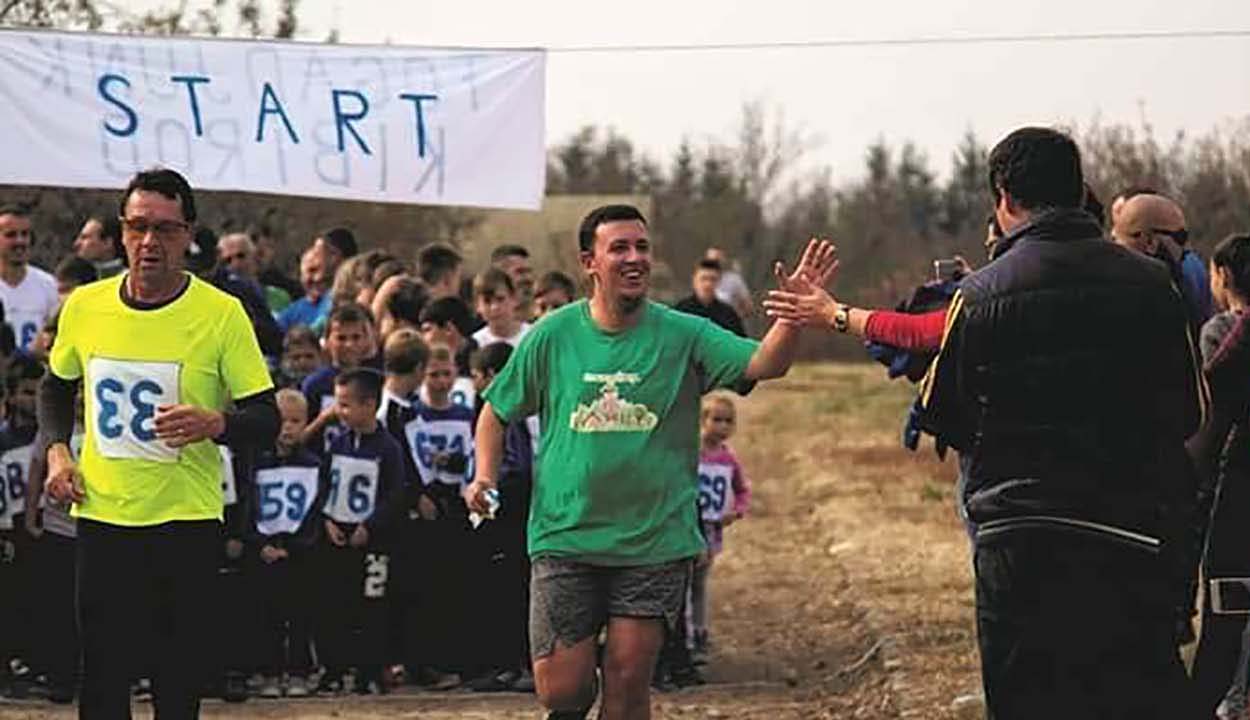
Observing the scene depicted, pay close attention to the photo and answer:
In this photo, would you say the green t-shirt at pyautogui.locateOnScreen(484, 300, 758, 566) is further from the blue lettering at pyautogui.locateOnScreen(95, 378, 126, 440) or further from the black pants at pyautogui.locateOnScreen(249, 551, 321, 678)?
the black pants at pyautogui.locateOnScreen(249, 551, 321, 678)

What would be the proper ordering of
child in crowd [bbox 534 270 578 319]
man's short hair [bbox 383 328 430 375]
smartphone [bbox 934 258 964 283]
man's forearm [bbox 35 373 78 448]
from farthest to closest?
child in crowd [bbox 534 270 578 319] → man's short hair [bbox 383 328 430 375] → man's forearm [bbox 35 373 78 448] → smartphone [bbox 934 258 964 283]

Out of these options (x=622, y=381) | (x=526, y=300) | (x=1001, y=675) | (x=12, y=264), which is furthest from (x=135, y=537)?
(x=526, y=300)

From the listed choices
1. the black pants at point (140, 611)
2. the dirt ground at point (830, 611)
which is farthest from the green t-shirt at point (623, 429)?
the dirt ground at point (830, 611)

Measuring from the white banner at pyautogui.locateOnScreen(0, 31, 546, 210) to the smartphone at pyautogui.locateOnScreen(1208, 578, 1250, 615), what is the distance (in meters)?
5.70

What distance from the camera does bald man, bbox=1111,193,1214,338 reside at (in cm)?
927

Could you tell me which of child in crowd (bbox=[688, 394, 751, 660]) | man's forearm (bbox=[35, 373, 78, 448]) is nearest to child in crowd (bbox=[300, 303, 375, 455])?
child in crowd (bbox=[688, 394, 751, 660])

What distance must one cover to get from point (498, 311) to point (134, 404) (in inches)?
199

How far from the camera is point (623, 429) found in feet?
28.9

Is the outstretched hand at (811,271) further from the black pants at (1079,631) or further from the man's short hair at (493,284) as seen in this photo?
the man's short hair at (493,284)

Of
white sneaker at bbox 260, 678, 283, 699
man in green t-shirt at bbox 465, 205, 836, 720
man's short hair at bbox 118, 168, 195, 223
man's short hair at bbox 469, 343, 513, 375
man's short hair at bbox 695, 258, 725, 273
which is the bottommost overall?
white sneaker at bbox 260, 678, 283, 699

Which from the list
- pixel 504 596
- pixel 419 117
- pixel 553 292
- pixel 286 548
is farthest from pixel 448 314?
pixel 286 548

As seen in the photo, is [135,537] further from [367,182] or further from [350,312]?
[367,182]

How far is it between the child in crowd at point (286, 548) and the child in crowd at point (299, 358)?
0.66m

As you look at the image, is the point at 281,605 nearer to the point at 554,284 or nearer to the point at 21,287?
the point at 21,287
